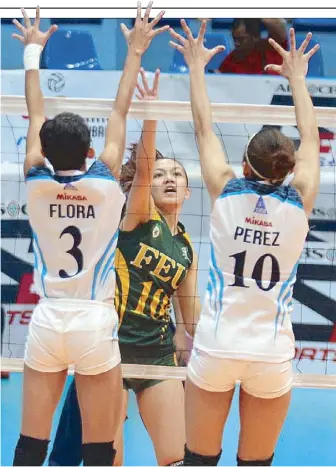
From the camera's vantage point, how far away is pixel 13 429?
5.80 metres

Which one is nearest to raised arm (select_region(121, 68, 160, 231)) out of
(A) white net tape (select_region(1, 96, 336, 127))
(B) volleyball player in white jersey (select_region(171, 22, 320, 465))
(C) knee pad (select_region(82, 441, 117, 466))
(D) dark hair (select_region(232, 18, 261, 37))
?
(A) white net tape (select_region(1, 96, 336, 127))

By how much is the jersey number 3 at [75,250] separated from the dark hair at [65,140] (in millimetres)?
285

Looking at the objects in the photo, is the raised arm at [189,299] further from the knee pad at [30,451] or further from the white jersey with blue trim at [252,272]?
the knee pad at [30,451]

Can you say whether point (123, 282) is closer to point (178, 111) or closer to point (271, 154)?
point (178, 111)

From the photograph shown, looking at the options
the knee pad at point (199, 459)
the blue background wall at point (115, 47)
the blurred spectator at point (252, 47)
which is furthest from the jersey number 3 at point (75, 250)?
the blue background wall at point (115, 47)

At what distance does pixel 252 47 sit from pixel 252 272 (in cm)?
432

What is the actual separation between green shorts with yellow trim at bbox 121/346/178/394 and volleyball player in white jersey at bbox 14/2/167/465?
0.64 m

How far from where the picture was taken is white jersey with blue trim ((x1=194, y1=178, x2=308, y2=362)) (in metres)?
3.27

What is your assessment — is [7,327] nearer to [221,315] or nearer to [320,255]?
[320,255]

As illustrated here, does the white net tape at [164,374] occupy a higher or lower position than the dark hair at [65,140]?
lower

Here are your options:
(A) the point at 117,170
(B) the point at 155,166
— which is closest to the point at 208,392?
(A) the point at 117,170

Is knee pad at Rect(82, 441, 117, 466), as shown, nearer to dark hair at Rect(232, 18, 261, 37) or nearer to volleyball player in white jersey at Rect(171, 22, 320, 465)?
volleyball player in white jersey at Rect(171, 22, 320, 465)

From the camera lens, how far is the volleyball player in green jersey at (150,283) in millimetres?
4105

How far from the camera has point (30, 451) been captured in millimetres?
3496
